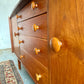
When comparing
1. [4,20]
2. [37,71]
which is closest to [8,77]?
[37,71]

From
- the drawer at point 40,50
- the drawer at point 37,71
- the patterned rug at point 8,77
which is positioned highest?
the drawer at point 40,50

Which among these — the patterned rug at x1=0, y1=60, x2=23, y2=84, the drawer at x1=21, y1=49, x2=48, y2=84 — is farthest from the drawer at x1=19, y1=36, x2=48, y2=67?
the patterned rug at x1=0, y1=60, x2=23, y2=84

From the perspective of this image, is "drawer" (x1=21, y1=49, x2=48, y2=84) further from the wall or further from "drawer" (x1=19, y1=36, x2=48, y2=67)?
the wall

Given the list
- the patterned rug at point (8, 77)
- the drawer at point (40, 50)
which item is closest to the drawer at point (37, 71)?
the drawer at point (40, 50)

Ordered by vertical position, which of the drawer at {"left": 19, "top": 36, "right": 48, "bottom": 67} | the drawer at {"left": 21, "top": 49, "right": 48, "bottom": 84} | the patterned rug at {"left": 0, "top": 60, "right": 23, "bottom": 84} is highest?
the drawer at {"left": 19, "top": 36, "right": 48, "bottom": 67}

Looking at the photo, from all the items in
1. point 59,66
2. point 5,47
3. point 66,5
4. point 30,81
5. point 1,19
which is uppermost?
point 1,19

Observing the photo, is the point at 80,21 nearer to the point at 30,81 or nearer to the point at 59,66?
the point at 59,66

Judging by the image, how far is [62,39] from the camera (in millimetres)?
273

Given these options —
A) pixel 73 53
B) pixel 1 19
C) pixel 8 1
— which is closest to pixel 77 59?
pixel 73 53

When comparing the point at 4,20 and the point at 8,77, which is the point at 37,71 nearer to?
the point at 8,77

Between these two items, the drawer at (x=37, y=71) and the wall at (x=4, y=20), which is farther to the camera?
the wall at (x=4, y=20)

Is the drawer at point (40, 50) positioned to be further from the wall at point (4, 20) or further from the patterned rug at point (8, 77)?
the wall at point (4, 20)

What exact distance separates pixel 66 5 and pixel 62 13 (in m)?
0.03

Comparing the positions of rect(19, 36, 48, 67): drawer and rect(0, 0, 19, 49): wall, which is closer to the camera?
rect(19, 36, 48, 67): drawer
